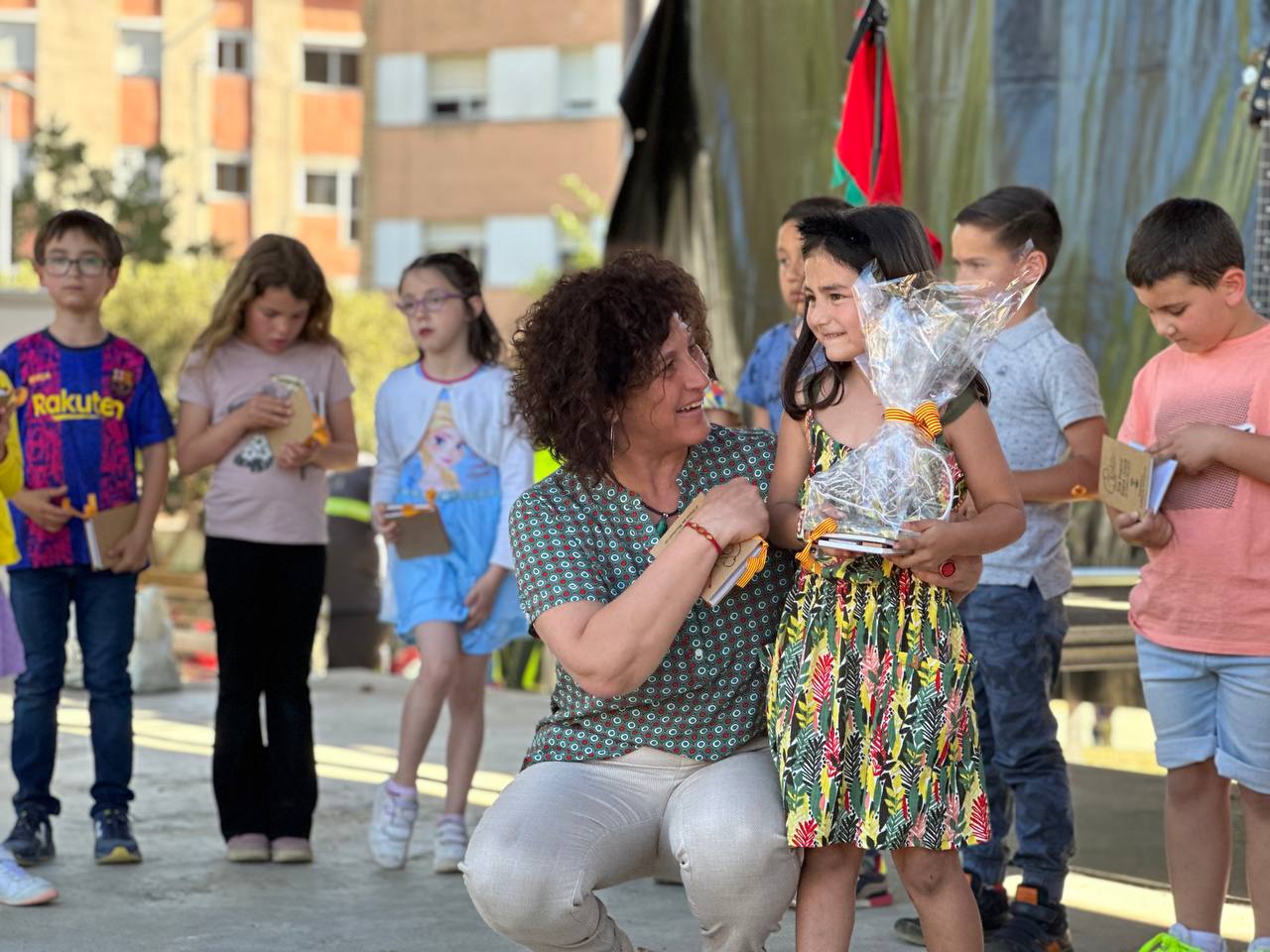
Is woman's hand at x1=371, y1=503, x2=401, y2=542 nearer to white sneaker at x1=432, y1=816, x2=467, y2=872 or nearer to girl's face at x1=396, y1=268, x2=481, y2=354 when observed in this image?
girl's face at x1=396, y1=268, x2=481, y2=354

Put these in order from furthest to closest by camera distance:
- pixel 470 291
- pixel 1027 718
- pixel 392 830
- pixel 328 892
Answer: pixel 470 291 → pixel 392 830 → pixel 328 892 → pixel 1027 718

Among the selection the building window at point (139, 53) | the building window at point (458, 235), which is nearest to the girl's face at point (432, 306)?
Answer: the building window at point (458, 235)

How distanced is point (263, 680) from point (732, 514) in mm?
2423

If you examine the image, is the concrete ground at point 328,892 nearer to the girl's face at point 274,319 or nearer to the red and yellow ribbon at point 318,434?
the red and yellow ribbon at point 318,434

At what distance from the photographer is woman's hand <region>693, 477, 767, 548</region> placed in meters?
2.88

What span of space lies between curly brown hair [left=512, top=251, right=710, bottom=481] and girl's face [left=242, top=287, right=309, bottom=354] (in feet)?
6.25

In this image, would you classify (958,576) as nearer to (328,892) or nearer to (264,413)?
(328,892)

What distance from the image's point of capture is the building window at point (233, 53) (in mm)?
34625

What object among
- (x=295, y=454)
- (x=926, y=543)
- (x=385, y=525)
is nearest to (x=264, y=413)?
(x=295, y=454)

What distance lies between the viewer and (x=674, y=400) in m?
3.10

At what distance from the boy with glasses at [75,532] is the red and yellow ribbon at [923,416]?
2.52 m

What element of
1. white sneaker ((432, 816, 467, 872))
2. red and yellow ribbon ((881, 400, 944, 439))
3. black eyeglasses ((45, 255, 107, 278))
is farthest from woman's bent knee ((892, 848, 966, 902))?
black eyeglasses ((45, 255, 107, 278))

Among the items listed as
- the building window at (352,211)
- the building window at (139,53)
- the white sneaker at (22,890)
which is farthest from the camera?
the building window at (352,211)

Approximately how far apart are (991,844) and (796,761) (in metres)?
1.33
